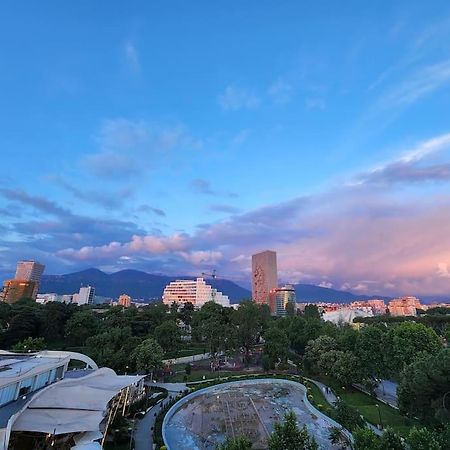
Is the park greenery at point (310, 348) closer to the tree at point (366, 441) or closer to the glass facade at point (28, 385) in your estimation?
the tree at point (366, 441)

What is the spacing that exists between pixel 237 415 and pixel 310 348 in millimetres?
17959

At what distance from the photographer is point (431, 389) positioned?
1969 cm

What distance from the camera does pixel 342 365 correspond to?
34906 mm

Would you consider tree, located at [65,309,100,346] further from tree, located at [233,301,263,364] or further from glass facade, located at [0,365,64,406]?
glass facade, located at [0,365,64,406]

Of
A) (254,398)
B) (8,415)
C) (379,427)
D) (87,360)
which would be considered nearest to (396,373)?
(379,427)

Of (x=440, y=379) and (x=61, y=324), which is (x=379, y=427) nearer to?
(x=440, y=379)

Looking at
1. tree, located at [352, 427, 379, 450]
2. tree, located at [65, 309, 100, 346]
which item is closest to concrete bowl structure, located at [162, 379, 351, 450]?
tree, located at [352, 427, 379, 450]

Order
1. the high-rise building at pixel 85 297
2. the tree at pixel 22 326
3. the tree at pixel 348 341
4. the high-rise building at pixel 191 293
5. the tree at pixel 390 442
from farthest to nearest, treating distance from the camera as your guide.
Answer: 1. the high-rise building at pixel 85 297
2. the high-rise building at pixel 191 293
3. the tree at pixel 22 326
4. the tree at pixel 348 341
5. the tree at pixel 390 442

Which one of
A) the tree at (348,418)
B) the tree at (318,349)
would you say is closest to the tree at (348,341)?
the tree at (318,349)

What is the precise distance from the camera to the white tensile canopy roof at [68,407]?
51.1 feet

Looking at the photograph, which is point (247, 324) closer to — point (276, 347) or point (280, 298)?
point (276, 347)

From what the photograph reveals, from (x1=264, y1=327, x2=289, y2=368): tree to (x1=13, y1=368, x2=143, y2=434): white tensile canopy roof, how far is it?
27.0 metres

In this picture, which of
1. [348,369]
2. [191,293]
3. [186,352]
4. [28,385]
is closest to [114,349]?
[186,352]

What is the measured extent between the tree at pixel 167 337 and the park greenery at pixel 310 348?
0.14 meters
